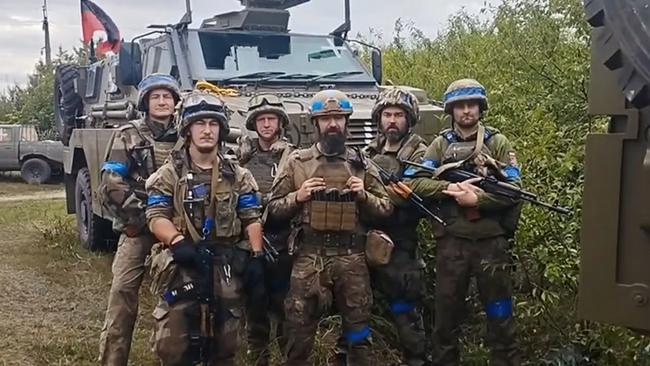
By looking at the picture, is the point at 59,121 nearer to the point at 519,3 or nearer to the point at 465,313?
the point at 519,3

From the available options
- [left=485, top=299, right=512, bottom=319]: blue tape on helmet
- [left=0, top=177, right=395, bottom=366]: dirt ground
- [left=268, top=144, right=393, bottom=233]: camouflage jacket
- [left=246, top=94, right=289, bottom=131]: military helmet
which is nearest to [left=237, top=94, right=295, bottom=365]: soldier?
[left=246, top=94, right=289, bottom=131]: military helmet

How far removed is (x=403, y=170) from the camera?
4301 mm

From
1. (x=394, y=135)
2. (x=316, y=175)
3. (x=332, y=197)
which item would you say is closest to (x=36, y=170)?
(x=394, y=135)

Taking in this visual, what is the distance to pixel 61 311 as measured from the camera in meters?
6.21

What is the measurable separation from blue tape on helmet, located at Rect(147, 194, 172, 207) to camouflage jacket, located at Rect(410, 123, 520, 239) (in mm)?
1211

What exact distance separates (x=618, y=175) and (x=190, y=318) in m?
2.43

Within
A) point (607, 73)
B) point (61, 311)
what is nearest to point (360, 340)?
point (607, 73)

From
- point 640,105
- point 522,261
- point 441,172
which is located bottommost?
point 522,261

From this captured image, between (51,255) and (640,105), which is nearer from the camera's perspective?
(640,105)

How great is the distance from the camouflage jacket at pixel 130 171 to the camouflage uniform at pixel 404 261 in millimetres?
1196

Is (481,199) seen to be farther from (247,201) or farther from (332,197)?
(247,201)

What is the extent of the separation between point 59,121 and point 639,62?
9.13m

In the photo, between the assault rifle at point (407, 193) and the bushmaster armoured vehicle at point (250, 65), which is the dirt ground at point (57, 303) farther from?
the assault rifle at point (407, 193)

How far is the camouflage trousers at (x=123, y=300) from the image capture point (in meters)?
4.38
